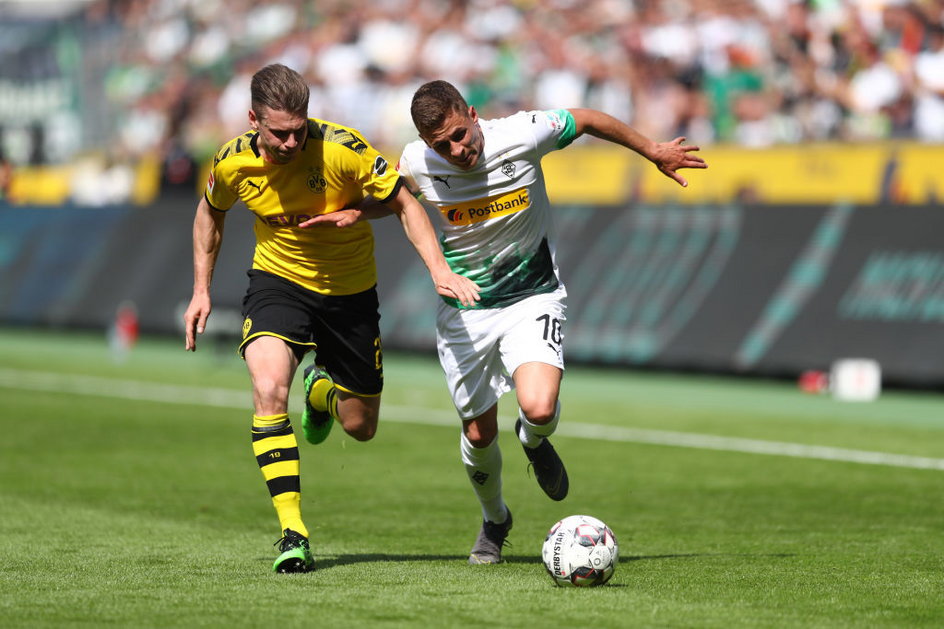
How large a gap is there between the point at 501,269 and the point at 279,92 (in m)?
1.61

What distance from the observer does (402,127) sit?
23.5 m

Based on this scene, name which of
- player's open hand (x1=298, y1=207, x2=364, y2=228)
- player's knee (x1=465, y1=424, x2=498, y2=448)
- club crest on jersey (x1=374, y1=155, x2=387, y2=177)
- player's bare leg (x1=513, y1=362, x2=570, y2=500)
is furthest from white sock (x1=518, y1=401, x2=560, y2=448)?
club crest on jersey (x1=374, y1=155, x2=387, y2=177)

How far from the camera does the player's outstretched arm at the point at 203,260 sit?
8008 millimetres

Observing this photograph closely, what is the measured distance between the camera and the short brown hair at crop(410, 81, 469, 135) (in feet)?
25.1

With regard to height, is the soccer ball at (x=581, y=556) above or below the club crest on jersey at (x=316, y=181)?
below

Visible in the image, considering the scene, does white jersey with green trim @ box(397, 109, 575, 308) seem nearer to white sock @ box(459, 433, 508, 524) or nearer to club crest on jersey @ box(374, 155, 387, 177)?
club crest on jersey @ box(374, 155, 387, 177)

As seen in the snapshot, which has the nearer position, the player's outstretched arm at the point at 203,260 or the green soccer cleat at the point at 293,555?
the green soccer cleat at the point at 293,555

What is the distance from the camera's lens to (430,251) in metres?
7.73

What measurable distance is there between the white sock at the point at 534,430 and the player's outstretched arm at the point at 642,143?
1393 millimetres

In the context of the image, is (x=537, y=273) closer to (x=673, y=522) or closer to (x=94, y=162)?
(x=673, y=522)

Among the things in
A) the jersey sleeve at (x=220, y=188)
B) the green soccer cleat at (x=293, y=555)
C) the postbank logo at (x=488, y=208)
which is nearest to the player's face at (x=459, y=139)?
the postbank logo at (x=488, y=208)

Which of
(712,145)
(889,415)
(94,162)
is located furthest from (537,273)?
(94,162)

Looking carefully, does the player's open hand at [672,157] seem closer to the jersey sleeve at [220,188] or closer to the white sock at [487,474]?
the white sock at [487,474]

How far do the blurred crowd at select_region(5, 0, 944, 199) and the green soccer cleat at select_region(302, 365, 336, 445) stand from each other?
9558 millimetres
